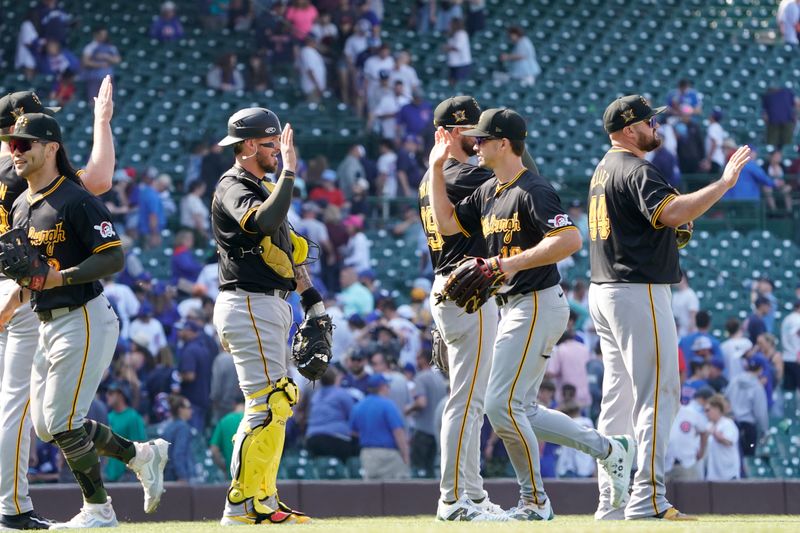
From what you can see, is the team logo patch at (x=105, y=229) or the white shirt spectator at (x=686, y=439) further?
the white shirt spectator at (x=686, y=439)

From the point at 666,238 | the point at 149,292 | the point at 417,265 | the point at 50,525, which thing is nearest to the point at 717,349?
the point at 417,265

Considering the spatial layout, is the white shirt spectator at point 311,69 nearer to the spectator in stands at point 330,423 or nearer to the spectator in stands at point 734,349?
the spectator in stands at point 734,349

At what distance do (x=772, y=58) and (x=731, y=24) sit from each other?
1458mm

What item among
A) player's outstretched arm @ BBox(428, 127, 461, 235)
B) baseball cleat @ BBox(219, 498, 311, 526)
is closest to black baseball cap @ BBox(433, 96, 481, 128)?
player's outstretched arm @ BBox(428, 127, 461, 235)

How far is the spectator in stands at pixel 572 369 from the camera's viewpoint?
46.9 ft

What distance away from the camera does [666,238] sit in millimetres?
8086

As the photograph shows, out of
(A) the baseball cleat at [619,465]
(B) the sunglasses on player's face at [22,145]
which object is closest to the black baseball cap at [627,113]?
(A) the baseball cleat at [619,465]

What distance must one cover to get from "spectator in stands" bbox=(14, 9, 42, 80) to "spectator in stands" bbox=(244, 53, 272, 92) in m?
3.27

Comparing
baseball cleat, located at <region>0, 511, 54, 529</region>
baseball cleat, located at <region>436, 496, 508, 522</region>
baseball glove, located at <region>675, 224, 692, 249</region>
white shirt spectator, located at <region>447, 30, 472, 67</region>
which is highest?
white shirt spectator, located at <region>447, 30, 472, 67</region>

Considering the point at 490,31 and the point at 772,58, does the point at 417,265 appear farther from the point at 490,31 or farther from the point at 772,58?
the point at 772,58

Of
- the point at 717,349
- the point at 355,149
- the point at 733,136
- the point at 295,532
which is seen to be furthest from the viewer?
the point at 733,136

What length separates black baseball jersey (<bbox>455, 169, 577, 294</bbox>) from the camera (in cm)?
783

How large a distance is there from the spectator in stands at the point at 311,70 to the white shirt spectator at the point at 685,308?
7.97 m

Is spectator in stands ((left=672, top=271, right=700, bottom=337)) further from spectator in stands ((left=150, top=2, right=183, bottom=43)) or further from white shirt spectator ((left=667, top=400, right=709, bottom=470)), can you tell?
spectator in stands ((left=150, top=2, right=183, bottom=43))
